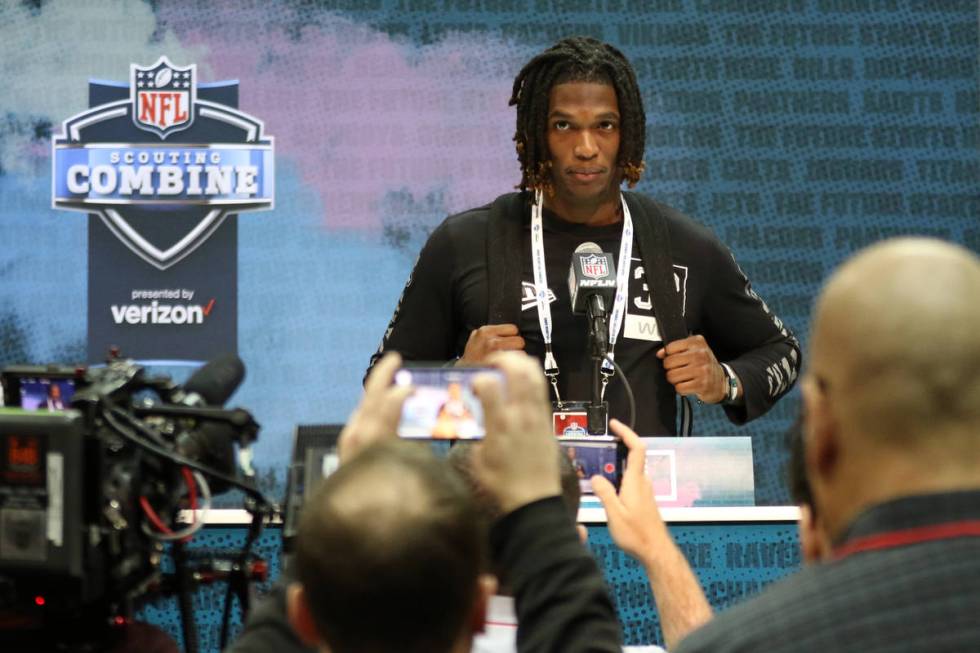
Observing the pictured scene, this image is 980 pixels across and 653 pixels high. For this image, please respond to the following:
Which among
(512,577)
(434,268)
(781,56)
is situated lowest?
(512,577)

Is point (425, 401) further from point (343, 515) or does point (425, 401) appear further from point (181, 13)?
point (181, 13)

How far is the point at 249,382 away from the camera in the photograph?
15.8 ft

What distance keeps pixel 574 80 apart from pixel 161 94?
84.2 inches

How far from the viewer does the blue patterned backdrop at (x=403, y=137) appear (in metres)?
4.82

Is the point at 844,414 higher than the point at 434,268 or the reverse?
the reverse

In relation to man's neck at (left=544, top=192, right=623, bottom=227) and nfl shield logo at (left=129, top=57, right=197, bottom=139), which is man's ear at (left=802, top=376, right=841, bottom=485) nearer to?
man's neck at (left=544, top=192, right=623, bottom=227)

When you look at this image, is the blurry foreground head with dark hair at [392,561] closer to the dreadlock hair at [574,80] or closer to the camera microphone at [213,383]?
the camera microphone at [213,383]

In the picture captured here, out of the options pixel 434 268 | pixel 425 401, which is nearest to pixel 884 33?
pixel 434 268

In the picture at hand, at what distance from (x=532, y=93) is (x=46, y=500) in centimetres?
213

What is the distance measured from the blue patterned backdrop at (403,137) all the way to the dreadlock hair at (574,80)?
60.1 inches

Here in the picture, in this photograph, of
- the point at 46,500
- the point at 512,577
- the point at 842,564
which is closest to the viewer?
Answer: the point at 842,564

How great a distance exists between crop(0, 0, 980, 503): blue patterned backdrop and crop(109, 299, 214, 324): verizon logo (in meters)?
0.14

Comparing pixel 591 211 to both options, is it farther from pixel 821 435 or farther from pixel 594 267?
pixel 821 435

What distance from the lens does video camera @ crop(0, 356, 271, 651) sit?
1450 millimetres
